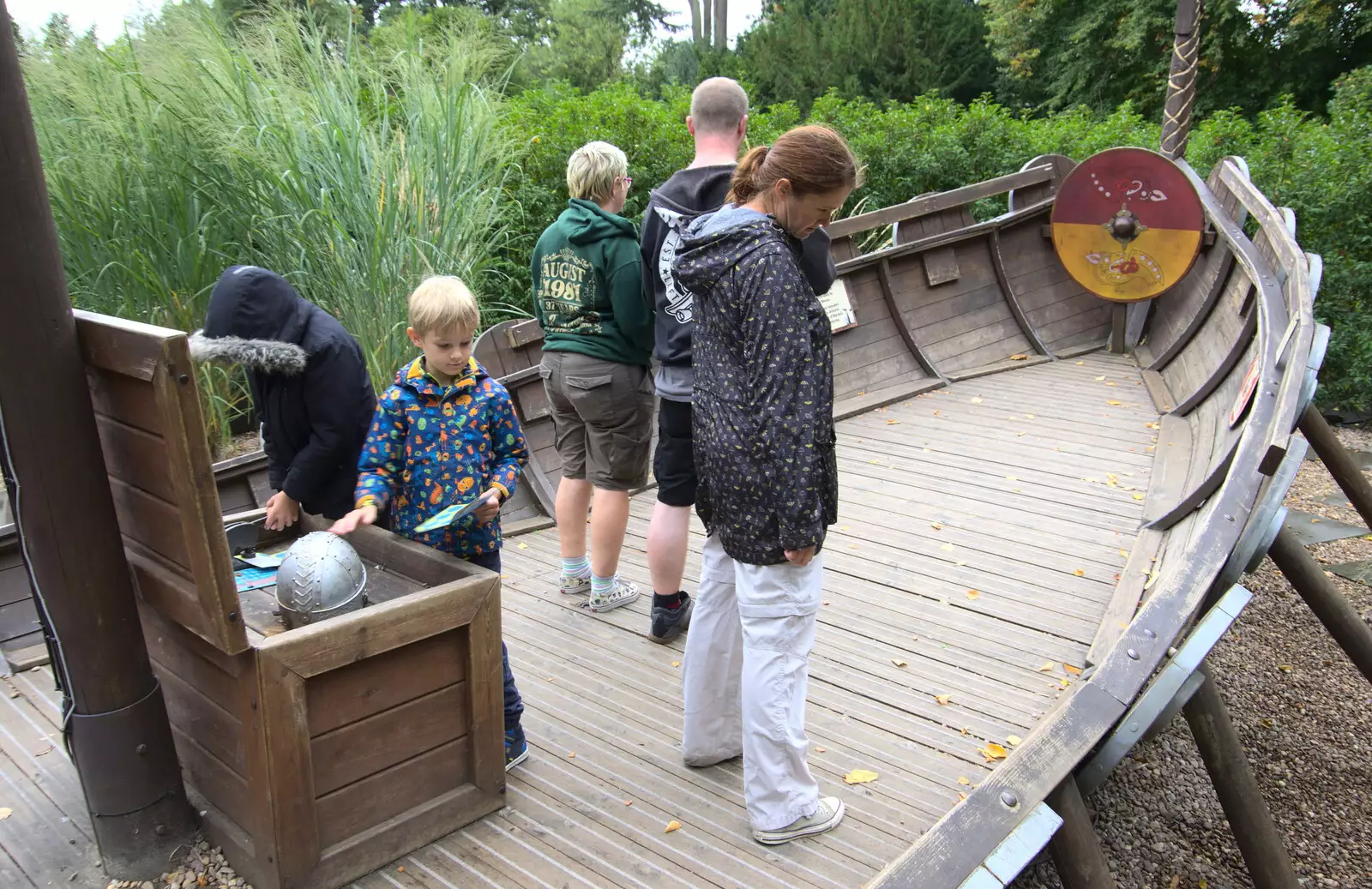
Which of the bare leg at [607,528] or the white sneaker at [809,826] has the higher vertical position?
the bare leg at [607,528]

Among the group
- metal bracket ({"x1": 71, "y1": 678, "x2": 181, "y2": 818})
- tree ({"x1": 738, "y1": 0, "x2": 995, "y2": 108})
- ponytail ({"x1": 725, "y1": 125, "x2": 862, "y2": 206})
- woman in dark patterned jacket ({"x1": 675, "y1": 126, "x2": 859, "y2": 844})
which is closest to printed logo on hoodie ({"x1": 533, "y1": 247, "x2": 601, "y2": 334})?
woman in dark patterned jacket ({"x1": 675, "y1": 126, "x2": 859, "y2": 844})

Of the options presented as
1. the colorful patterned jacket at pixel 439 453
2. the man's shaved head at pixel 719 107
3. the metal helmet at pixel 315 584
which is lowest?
the metal helmet at pixel 315 584

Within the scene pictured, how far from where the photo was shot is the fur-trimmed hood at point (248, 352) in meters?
2.42

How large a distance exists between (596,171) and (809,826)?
208cm

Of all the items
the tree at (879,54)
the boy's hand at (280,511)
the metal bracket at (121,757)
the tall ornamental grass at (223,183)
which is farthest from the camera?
the tree at (879,54)

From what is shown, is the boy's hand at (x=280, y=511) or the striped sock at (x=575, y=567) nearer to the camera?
the boy's hand at (x=280, y=511)

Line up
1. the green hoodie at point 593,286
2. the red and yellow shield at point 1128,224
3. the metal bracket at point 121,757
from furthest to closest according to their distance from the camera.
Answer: the red and yellow shield at point 1128,224, the green hoodie at point 593,286, the metal bracket at point 121,757

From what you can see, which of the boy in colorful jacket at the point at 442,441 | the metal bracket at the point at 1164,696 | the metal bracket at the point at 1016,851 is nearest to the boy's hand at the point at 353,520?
the boy in colorful jacket at the point at 442,441

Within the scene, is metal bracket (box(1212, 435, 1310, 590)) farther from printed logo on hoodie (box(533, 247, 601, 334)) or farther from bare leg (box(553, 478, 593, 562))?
printed logo on hoodie (box(533, 247, 601, 334))

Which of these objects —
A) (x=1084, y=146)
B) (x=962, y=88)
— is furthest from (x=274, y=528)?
(x=962, y=88)

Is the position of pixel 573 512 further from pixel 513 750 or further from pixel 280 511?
pixel 280 511

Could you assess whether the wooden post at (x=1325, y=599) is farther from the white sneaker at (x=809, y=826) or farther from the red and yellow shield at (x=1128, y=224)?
→ the white sneaker at (x=809, y=826)

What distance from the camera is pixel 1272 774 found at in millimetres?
4902

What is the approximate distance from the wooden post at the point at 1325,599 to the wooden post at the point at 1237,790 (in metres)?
1.31
